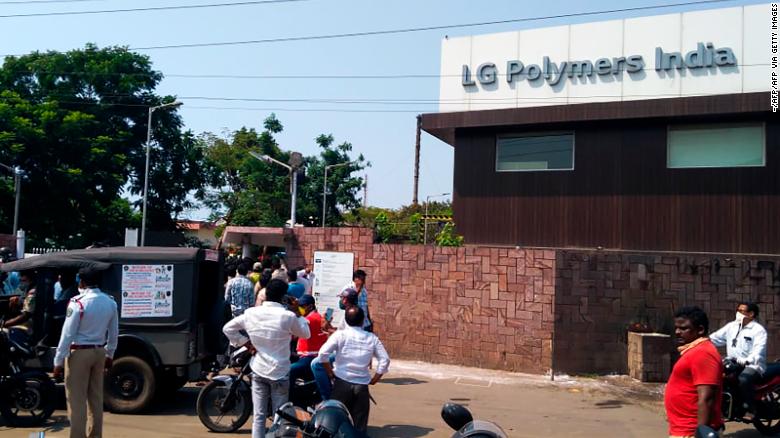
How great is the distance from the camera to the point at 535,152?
15.5 m

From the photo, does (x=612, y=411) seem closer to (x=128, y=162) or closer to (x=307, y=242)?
(x=307, y=242)

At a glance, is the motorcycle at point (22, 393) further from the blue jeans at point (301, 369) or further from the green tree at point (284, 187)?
the green tree at point (284, 187)

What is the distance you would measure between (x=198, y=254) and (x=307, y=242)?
5.64m

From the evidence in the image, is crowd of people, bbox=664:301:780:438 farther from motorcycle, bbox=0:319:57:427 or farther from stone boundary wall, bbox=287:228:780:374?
stone boundary wall, bbox=287:228:780:374

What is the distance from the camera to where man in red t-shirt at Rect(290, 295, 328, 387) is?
802 centimetres

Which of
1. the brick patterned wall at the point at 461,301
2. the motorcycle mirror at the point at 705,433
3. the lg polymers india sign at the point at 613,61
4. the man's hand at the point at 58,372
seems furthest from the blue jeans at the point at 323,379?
the lg polymers india sign at the point at 613,61

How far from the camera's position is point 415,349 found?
13438 millimetres

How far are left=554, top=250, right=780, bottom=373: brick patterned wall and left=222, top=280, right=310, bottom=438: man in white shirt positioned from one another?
6.68 metres

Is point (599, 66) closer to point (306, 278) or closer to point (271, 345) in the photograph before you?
point (306, 278)

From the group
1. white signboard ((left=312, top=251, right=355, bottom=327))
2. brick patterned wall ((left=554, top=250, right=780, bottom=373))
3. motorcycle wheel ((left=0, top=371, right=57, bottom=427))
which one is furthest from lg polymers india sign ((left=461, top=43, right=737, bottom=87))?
motorcycle wheel ((left=0, top=371, right=57, bottom=427))

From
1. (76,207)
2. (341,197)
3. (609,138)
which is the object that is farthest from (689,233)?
(76,207)

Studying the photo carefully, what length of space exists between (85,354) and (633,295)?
909 centimetres

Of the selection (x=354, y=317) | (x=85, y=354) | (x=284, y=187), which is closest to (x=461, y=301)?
(x=354, y=317)

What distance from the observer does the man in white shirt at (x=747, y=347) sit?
27.9ft
